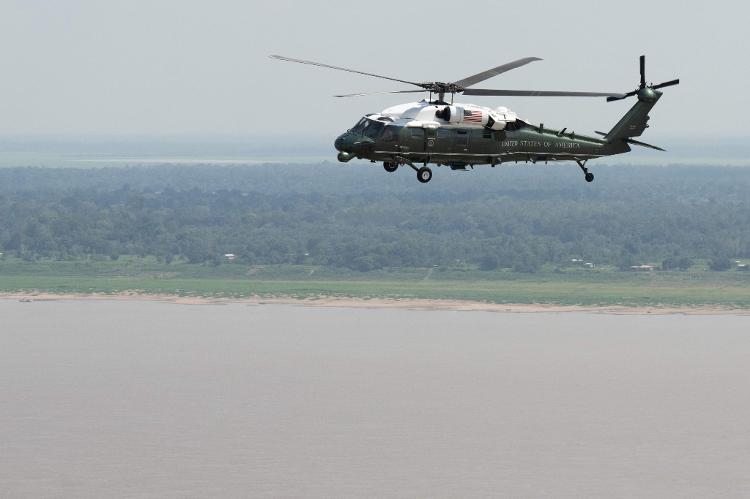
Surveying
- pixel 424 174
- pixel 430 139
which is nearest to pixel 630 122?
pixel 430 139

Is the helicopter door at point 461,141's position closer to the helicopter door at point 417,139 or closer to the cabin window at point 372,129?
the helicopter door at point 417,139

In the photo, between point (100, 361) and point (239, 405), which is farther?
point (100, 361)

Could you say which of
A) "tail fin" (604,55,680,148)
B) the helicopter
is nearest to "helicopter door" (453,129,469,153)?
the helicopter

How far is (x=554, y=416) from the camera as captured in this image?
13512cm

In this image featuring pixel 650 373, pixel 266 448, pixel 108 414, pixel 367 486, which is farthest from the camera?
pixel 650 373

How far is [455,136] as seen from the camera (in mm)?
56375

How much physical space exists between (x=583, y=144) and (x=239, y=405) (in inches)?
3309

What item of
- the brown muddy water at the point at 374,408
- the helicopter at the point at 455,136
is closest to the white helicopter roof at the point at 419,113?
the helicopter at the point at 455,136

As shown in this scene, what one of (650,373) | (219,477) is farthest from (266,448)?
(650,373)

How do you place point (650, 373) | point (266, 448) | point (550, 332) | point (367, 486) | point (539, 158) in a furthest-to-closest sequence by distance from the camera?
point (550, 332) < point (650, 373) < point (266, 448) < point (367, 486) < point (539, 158)

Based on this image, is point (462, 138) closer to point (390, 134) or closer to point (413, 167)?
point (413, 167)

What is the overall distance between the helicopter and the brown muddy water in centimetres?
5311

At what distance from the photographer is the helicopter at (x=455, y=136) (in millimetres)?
54812

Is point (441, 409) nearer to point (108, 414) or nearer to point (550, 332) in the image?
point (108, 414)
